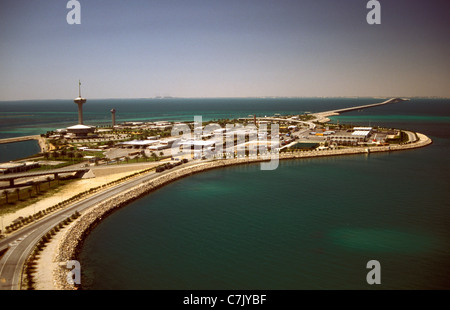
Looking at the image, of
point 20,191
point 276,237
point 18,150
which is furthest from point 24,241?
point 18,150

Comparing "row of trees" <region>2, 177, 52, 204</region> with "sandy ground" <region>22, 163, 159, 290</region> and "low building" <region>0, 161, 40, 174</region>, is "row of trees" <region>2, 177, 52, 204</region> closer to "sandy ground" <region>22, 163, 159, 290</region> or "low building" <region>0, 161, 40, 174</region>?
"sandy ground" <region>22, 163, 159, 290</region>

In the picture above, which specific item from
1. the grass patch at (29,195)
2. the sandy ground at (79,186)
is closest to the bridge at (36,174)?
the grass patch at (29,195)

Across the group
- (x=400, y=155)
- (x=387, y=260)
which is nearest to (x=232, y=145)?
(x=400, y=155)

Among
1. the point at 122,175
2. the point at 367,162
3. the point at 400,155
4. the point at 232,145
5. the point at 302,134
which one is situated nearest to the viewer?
the point at 122,175

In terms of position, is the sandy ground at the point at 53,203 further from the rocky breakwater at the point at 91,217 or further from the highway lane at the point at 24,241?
the highway lane at the point at 24,241

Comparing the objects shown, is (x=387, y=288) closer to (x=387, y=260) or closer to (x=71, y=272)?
(x=387, y=260)
